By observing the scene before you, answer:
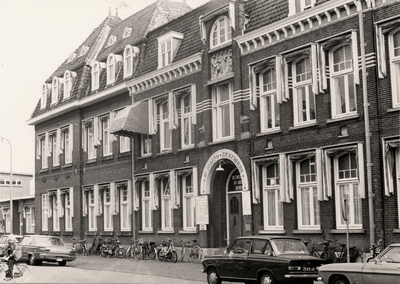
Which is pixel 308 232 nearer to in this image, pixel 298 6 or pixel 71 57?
pixel 298 6

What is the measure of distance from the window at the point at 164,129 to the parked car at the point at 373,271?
55.2ft

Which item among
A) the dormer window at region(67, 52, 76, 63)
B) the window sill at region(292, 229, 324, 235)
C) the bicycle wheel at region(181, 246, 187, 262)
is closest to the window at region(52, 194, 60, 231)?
the dormer window at region(67, 52, 76, 63)

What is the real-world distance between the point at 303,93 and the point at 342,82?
1920 millimetres

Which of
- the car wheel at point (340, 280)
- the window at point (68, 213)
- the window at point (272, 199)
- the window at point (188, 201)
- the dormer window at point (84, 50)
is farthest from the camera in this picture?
the dormer window at point (84, 50)

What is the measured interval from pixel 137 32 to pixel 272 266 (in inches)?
903

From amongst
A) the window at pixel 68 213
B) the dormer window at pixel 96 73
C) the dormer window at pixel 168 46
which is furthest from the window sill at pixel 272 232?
the window at pixel 68 213

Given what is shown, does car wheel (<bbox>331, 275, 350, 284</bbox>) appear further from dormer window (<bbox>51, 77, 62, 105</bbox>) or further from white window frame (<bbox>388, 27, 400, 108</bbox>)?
dormer window (<bbox>51, 77, 62, 105</bbox>)

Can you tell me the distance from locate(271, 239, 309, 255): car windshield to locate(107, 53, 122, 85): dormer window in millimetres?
20712

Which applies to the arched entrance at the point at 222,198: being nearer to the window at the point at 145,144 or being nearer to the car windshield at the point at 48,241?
the window at the point at 145,144

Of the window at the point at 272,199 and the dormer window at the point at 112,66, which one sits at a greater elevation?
the dormer window at the point at 112,66

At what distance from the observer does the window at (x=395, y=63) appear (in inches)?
779

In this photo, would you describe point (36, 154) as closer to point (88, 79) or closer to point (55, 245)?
point (88, 79)

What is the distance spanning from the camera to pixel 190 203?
96.8 ft

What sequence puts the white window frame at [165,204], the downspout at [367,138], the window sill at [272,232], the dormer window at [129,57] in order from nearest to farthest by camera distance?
1. the downspout at [367,138]
2. the window sill at [272,232]
3. the white window frame at [165,204]
4. the dormer window at [129,57]
